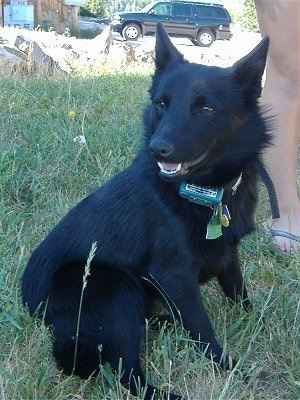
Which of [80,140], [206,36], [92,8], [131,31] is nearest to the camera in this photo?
[80,140]

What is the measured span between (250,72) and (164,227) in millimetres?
579

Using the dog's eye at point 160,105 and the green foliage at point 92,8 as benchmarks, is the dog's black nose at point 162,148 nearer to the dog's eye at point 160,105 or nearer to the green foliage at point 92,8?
the dog's eye at point 160,105

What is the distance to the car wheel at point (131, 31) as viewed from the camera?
77.4 ft

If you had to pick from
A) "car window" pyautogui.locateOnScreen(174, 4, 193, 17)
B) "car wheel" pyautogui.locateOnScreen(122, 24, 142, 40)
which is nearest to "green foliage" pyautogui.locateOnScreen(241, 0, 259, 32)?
"car window" pyautogui.locateOnScreen(174, 4, 193, 17)

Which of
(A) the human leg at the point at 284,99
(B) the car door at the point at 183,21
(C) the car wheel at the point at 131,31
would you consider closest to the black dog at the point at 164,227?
(A) the human leg at the point at 284,99

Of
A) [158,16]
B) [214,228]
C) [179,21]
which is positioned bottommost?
[179,21]

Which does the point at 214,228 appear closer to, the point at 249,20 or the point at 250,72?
the point at 250,72

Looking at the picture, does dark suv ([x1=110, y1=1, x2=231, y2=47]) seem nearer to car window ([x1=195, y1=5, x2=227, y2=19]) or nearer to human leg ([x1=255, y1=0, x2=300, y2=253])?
car window ([x1=195, y1=5, x2=227, y2=19])

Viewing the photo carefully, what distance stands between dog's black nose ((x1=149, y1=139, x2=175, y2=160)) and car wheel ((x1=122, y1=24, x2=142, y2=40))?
22.4 m

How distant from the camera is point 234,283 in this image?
233 cm

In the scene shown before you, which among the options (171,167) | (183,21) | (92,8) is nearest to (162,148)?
(171,167)

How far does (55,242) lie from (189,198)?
1.57 feet

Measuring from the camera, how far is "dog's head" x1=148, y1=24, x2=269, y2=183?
1.88 meters

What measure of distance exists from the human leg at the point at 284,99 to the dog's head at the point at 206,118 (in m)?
0.77
